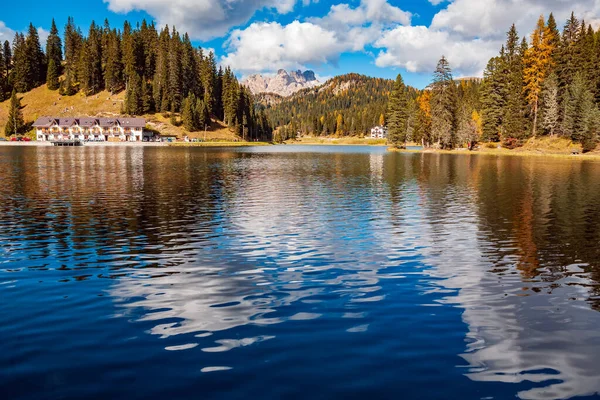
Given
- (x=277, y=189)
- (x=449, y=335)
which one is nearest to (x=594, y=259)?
(x=449, y=335)

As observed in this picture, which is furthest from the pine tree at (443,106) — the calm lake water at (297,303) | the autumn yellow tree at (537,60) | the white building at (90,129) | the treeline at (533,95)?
the white building at (90,129)

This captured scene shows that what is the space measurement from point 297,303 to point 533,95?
12233cm

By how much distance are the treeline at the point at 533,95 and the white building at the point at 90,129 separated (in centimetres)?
12048

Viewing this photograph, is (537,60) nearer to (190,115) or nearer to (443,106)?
(443,106)

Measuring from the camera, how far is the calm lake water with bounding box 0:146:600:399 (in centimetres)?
855

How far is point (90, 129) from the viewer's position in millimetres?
195750

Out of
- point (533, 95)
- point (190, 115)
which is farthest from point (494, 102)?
point (190, 115)

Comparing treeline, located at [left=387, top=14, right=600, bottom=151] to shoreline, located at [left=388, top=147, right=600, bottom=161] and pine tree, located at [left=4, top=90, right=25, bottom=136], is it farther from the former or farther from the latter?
pine tree, located at [left=4, top=90, right=25, bottom=136]

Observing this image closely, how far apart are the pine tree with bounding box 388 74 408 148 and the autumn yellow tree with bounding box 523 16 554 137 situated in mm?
35368

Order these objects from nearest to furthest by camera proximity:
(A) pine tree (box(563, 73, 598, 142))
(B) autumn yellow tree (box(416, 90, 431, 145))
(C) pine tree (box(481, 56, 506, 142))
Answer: (A) pine tree (box(563, 73, 598, 142)), (C) pine tree (box(481, 56, 506, 142)), (B) autumn yellow tree (box(416, 90, 431, 145))

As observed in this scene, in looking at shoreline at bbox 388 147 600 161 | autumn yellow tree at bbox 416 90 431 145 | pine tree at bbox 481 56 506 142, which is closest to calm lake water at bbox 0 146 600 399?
shoreline at bbox 388 147 600 161

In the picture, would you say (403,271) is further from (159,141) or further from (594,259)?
(159,141)

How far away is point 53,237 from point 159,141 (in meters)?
180

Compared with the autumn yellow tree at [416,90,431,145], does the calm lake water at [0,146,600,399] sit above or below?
below
